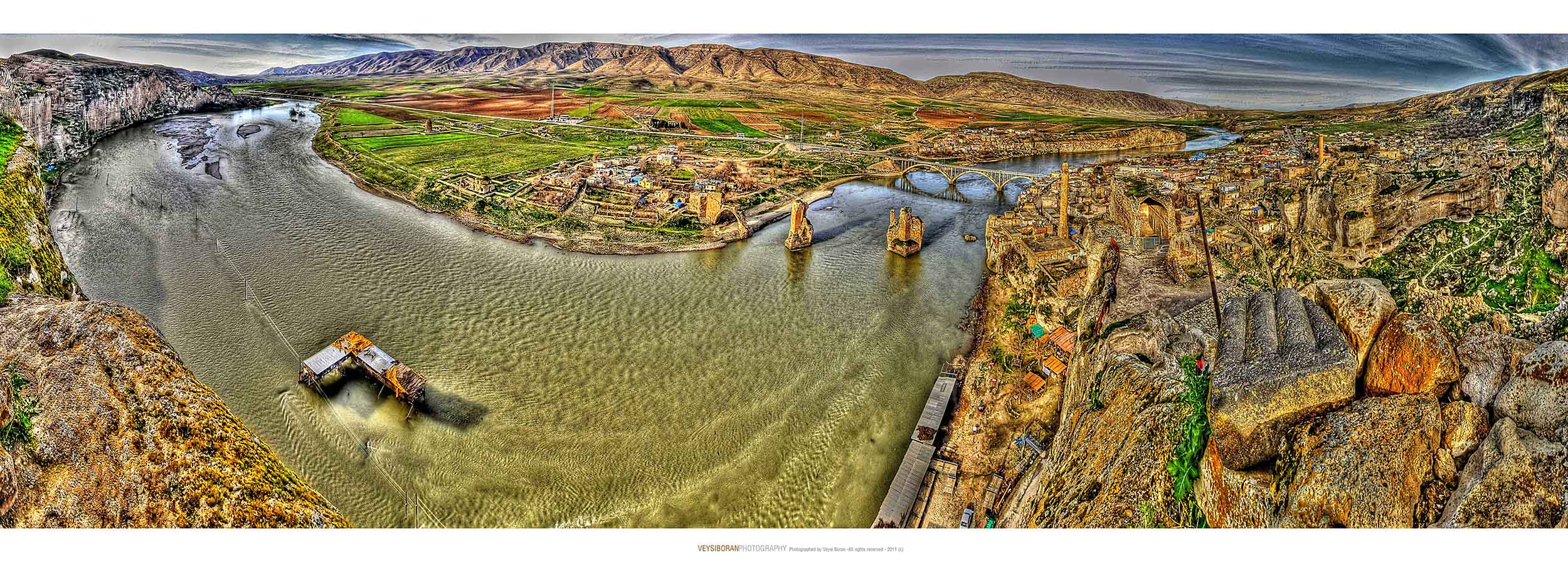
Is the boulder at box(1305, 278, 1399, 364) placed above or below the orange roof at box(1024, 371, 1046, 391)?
above

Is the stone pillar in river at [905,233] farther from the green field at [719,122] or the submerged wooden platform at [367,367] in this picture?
the submerged wooden platform at [367,367]

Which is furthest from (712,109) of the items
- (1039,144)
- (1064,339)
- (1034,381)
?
(1034,381)

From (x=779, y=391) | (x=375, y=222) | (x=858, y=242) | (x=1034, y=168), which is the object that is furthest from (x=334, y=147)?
(x=1034, y=168)

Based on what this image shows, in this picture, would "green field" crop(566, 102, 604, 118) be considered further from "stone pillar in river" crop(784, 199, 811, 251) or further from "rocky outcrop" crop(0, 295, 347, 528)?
"rocky outcrop" crop(0, 295, 347, 528)

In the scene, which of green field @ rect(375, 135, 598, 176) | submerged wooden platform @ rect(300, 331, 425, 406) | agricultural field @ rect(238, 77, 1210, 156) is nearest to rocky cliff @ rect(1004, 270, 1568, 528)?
agricultural field @ rect(238, 77, 1210, 156)

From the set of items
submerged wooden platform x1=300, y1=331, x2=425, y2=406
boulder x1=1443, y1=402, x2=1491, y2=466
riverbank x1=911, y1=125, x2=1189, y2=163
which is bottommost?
submerged wooden platform x1=300, y1=331, x2=425, y2=406

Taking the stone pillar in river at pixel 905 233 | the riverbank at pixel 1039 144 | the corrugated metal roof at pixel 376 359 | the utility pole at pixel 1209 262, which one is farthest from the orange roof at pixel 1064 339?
the corrugated metal roof at pixel 376 359
